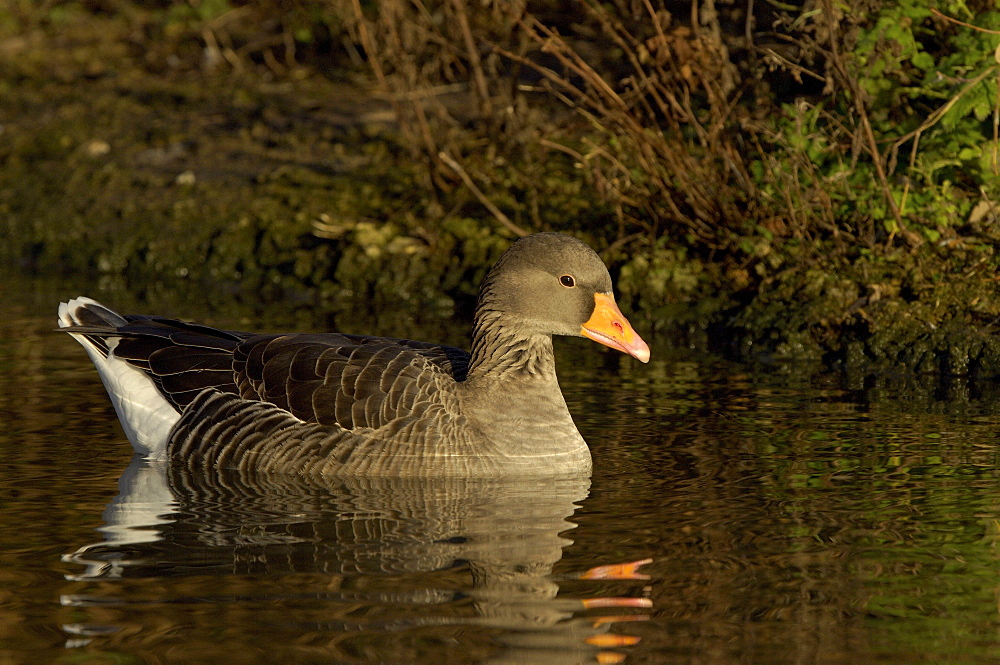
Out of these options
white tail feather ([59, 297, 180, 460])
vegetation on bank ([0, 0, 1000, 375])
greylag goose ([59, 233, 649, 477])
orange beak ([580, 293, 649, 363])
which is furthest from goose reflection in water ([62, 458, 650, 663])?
vegetation on bank ([0, 0, 1000, 375])

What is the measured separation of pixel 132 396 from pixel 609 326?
3.00 m

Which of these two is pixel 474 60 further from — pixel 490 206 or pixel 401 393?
pixel 401 393

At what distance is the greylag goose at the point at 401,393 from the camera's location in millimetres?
8023

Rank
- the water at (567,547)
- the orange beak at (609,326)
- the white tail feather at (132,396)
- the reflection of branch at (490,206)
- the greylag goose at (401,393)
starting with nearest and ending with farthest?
the water at (567,547), the greylag goose at (401,393), the orange beak at (609,326), the white tail feather at (132,396), the reflection of branch at (490,206)

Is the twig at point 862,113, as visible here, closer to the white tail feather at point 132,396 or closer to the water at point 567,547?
the water at point 567,547

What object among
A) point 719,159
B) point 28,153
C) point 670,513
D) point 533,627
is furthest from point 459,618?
point 28,153

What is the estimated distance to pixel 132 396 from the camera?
8.89m

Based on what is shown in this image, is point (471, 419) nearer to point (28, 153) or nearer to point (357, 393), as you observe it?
point (357, 393)

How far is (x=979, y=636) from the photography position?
543 cm

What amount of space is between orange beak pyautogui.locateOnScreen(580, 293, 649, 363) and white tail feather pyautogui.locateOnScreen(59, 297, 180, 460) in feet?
8.56

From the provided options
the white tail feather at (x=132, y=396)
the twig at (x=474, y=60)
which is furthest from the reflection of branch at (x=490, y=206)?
the white tail feather at (x=132, y=396)

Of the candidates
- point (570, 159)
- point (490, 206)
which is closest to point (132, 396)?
point (490, 206)

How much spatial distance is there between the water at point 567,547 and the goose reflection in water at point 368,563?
0.02 m

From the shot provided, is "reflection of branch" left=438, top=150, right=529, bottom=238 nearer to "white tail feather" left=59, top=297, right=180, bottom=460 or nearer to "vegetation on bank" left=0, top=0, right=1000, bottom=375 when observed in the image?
"vegetation on bank" left=0, top=0, right=1000, bottom=375
